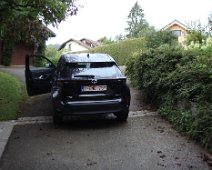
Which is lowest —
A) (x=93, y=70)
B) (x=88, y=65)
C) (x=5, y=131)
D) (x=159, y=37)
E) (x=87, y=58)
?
(x=5, y=131)

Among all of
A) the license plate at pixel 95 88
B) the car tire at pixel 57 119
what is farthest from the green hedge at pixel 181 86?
the car tire at pixel 57 119

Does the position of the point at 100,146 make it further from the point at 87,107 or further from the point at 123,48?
the point at 123,48

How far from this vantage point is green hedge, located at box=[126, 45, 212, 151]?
7.51 m

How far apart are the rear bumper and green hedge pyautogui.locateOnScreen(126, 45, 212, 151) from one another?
1.47 m

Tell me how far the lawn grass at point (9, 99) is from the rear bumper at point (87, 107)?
2.24 metres

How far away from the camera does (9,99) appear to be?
503 inches

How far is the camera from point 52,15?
12.4m

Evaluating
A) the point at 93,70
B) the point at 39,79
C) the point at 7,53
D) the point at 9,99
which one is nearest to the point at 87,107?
the point at 93,70

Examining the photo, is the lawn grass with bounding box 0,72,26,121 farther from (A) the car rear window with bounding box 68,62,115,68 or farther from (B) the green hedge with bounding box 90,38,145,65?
(B) the green hedge with bounding box 90,38,145,65

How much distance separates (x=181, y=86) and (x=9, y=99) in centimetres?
593

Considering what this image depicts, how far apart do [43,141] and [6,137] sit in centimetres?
88

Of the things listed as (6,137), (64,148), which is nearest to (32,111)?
(6,137)

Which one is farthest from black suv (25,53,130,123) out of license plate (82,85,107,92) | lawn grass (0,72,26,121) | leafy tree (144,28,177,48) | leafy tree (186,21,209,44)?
leafy tree (144,28,177,48)

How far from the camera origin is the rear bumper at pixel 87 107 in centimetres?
869
